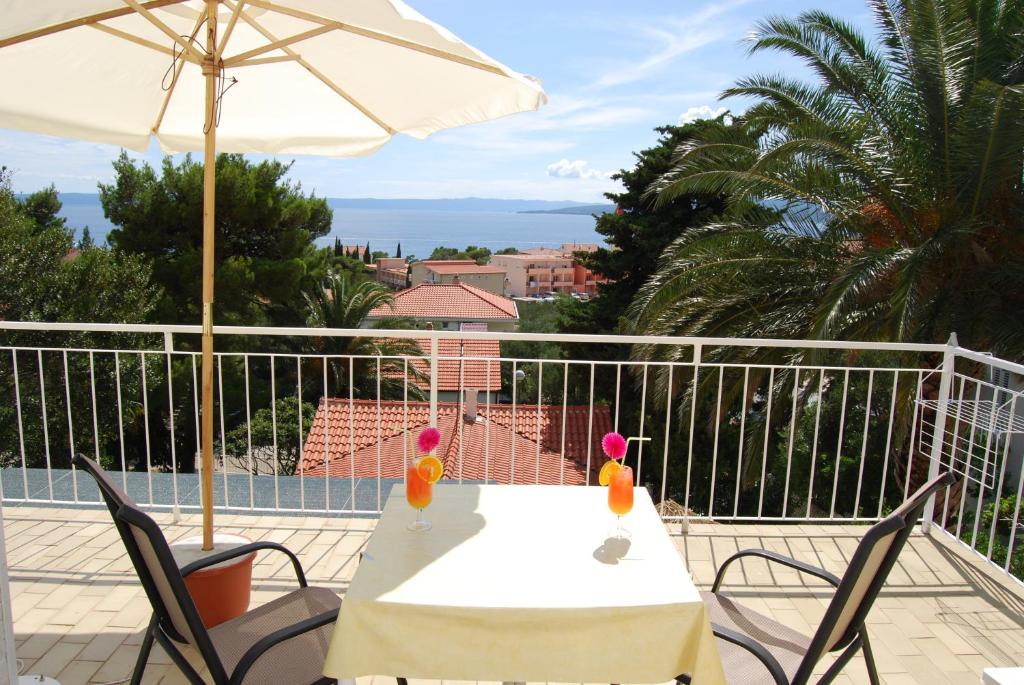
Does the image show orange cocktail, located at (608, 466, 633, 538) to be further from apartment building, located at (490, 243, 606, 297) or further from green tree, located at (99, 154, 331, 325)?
apartment building, located at (490, 243, 606, 297)

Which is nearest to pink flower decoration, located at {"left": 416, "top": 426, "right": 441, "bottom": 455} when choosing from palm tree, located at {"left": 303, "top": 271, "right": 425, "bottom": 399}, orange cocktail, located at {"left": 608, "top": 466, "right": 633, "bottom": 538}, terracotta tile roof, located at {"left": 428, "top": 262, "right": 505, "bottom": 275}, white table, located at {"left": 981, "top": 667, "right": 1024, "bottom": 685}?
orange cocktail, located at {"left": 608, "top": 466, "right": 633, "bottom": 538}

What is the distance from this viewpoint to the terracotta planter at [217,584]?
8.73 ft

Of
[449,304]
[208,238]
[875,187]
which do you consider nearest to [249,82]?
[208,238]

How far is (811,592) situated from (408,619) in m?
2.30

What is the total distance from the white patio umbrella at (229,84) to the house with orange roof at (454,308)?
33.0 meters

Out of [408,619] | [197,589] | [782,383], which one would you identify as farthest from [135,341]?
[408,619]

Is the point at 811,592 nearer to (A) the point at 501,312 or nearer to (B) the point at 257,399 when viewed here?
(B) the point at 257,399

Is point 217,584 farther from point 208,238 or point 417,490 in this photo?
point 208,238

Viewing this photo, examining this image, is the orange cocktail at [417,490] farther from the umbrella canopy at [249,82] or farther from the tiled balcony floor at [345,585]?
the umbrella canopy at [249,82]

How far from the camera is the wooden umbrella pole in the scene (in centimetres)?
256

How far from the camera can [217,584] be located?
8.86 ft

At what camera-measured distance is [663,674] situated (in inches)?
68.1

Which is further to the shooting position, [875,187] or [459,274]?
[459,274]

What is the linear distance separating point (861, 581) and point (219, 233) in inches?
876
